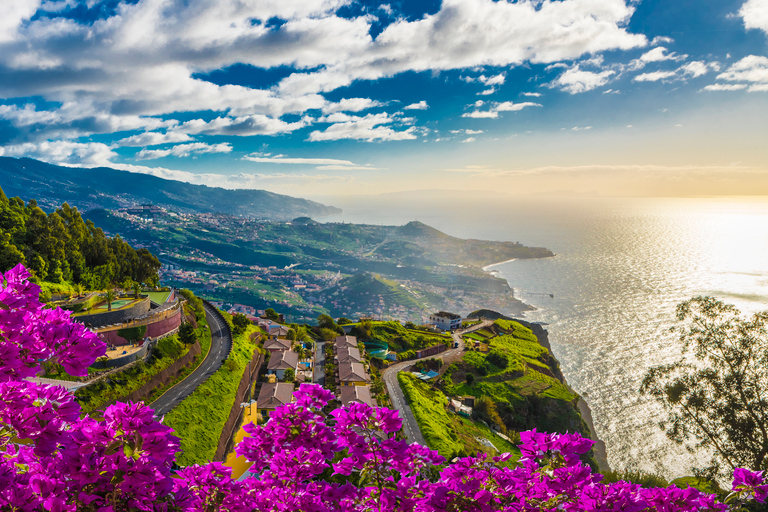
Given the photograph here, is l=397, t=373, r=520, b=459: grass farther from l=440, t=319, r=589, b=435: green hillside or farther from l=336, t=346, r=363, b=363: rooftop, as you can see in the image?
l=336, t=346, r=363, b=363: rooftop

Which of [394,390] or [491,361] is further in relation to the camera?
[491,361]

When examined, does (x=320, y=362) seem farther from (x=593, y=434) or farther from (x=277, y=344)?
(x=593, y=434)

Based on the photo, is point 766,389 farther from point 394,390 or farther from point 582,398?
point 582,398

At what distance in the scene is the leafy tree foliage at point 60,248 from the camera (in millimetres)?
26031

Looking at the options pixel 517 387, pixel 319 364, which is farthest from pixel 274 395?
pixel 517 387

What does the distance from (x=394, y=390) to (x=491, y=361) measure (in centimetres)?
1544

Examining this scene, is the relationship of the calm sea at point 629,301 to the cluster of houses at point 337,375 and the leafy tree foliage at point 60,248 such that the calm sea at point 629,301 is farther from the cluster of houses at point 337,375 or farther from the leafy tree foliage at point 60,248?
the leafy tree foliage at point 60,248

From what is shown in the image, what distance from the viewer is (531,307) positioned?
8062cm

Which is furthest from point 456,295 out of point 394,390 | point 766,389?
point 766,389

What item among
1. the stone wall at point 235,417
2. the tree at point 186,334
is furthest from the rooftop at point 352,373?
the tree at point 186,334

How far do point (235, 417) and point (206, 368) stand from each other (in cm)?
469

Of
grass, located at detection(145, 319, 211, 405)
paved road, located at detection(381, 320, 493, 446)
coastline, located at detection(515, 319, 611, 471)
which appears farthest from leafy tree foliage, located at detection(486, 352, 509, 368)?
grass, located at detection(145, 319, 211, 405)

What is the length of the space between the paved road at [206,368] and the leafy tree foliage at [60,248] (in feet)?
28.1

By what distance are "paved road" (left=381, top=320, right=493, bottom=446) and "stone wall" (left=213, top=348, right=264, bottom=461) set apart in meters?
9.79
